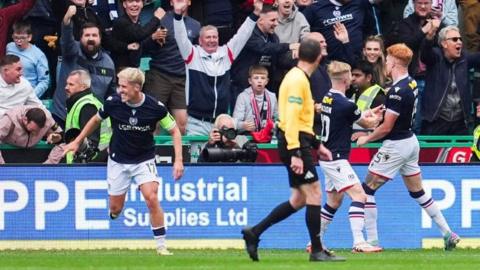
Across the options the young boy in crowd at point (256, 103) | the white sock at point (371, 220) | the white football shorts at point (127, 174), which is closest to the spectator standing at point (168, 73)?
the young boy in crowd at point (256, 103)

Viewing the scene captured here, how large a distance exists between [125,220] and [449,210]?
430 cm

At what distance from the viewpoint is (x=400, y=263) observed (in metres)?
13.9

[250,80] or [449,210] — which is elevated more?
[250,80]

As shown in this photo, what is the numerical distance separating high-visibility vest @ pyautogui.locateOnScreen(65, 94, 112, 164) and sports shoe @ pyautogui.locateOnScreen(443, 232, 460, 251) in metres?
4.68

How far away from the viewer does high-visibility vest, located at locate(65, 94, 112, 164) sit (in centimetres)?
1770

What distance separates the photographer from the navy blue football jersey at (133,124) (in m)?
15.4

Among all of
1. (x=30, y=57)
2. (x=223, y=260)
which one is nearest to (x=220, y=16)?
(x=30, y=57)

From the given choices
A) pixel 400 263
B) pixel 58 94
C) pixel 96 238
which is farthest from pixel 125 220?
pixel 400 263

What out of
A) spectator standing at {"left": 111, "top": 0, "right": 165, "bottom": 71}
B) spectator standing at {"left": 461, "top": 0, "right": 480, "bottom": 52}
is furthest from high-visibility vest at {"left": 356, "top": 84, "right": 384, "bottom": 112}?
spectator standing at {"left": 461, "top": 0, "right": 480, "bottom": 52}

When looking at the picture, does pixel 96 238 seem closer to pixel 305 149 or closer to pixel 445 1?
pixel 305 149

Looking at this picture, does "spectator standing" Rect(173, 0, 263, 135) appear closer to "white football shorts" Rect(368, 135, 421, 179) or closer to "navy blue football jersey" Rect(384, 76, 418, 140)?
"white football shorts" Rect(368, 135, 421, 179)

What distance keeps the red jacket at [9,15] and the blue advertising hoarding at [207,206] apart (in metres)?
2.58

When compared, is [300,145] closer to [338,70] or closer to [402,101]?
[338,70]

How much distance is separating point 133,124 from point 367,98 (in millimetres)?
4028
